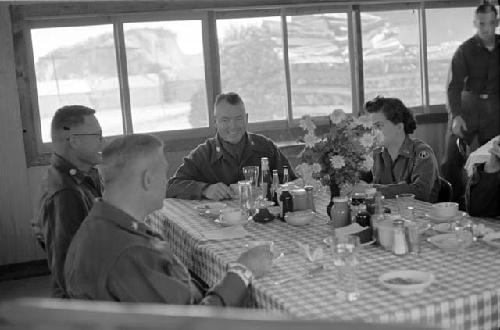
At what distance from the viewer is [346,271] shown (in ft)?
6.34

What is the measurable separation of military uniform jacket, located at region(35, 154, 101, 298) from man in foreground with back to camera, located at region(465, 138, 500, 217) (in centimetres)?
161

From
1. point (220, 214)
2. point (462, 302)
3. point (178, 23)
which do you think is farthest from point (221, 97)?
point (462, 302)

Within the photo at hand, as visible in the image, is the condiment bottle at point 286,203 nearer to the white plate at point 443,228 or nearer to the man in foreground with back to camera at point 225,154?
the white plate at point 443,228

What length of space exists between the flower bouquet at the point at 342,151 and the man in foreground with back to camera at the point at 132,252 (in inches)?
30.7

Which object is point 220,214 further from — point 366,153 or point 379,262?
point 379,262

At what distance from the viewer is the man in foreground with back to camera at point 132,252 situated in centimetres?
181

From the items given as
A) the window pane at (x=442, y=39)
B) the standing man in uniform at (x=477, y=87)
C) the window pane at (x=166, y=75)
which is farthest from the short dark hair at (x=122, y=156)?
the window pane at (x=442, y=39)

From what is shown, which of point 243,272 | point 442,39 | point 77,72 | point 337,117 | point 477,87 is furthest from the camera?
point 442,39

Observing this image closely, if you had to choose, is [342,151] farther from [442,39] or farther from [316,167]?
[442,39]

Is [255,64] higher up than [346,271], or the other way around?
[255,64]

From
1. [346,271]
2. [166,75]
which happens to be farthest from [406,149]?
[166,75]

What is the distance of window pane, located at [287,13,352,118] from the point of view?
19.2ft

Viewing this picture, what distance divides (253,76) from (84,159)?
3117 millimetres

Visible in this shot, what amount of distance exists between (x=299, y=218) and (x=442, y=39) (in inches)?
166
